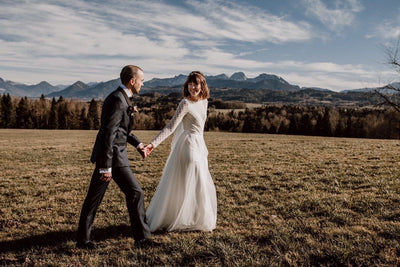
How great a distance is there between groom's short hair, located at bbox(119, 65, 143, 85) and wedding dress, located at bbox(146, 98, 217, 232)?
117cm

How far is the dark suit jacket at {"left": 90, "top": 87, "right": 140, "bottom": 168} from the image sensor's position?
4.47m

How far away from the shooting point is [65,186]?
33.6 ft

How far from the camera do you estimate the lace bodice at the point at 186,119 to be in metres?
5.43

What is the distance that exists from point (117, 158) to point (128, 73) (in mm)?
1579

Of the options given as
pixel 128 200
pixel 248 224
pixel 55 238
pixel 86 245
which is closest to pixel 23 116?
pixel 55 238

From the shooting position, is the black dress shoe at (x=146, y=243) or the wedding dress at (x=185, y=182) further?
the wedding dress at (x=185, y=182)

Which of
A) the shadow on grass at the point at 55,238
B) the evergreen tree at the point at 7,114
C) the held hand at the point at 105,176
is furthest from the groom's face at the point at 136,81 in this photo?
the evergreen tree at the point at 7,114

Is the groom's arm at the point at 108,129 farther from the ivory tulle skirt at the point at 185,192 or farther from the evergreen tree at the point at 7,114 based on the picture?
the evergreen tree at the point at 7,114

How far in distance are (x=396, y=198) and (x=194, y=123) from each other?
623cm

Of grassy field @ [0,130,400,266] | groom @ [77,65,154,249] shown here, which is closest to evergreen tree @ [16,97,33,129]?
grassy field @ [0,130,400,266]

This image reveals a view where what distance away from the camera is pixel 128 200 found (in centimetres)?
502

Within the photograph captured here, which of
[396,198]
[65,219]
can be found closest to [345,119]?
[396,198]

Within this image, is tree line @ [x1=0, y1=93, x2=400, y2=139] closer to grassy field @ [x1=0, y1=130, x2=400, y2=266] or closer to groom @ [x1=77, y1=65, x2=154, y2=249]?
grassy field @ [x1=0, y1=130, x2=400, y2=266]

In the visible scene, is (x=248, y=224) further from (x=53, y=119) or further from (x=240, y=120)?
(x=240, y=120)
